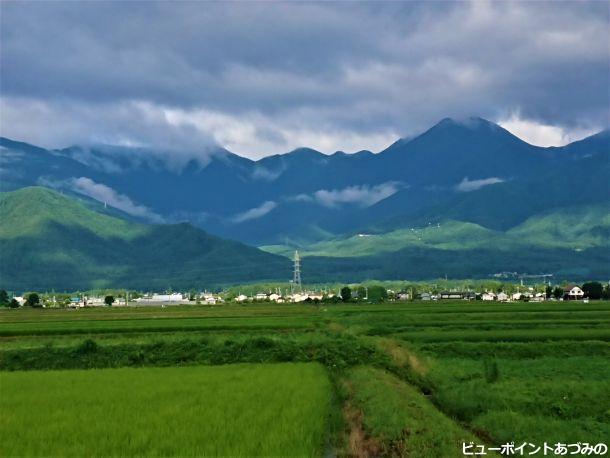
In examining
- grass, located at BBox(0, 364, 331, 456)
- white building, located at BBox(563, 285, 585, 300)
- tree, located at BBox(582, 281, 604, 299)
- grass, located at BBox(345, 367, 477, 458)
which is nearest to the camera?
grass, located at BBox(345, 367, 477, 458)

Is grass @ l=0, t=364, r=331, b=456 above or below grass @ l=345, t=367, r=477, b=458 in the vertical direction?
above

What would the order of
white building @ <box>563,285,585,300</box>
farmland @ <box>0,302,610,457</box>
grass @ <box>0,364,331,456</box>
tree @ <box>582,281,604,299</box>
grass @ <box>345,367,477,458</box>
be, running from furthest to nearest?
white building @ <box>563,285,585,300</box>, tree @ <box>582,281,604,299</box>, farmland @ <box>0,302,610,457</box>, grass @ <box>0,364,331,456</box>, grass @ <box>345,367,477,458</box>

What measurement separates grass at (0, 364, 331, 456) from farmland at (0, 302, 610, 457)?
78 millimetres

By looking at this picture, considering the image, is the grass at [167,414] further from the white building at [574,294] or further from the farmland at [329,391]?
the white building at [574,294]

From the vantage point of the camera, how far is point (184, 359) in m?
43.5

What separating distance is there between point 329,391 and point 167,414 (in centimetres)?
819

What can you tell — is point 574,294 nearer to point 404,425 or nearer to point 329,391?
point 329,391

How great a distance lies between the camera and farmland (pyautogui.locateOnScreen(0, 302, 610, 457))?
19859 mm

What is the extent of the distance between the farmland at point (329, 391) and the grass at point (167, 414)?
8 cm

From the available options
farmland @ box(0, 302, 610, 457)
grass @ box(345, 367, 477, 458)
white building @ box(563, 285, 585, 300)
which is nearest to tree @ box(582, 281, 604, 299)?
white building @ box(563, 285, 585, 300)

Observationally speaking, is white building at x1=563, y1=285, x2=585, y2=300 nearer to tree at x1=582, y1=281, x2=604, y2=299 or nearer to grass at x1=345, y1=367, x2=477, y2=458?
tree at x1=582, y1=281, x2=604, y2=299

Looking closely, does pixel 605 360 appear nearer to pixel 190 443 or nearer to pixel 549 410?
pixel 549 410

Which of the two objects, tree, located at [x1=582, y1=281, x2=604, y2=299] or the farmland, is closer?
the farmland

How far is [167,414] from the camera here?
23.3 meters
